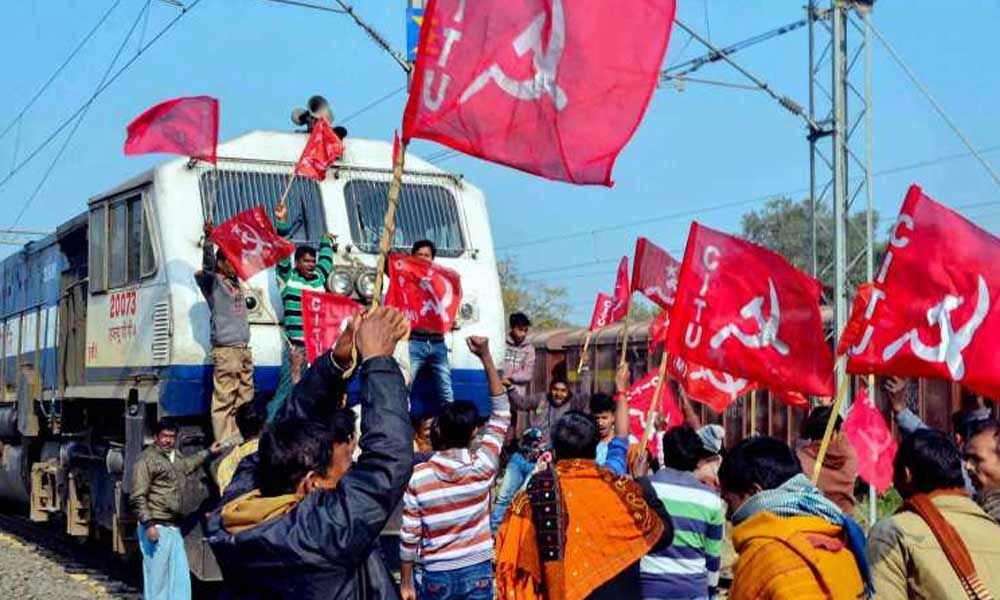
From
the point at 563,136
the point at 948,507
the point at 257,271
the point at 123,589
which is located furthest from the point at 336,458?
the point at 123,589

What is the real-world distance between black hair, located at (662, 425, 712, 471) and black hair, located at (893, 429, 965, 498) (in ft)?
4.70

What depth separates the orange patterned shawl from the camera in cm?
475

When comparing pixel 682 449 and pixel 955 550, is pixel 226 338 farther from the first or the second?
pixel 955 550

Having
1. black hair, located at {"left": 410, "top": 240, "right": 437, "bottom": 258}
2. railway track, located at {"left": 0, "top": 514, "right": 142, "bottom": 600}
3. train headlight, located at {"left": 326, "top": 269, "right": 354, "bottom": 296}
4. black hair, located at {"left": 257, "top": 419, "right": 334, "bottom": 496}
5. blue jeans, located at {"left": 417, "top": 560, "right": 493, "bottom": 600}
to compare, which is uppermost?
black hair, located at {"left": 410, "top": 240, "right": 437, "bottom": 258}

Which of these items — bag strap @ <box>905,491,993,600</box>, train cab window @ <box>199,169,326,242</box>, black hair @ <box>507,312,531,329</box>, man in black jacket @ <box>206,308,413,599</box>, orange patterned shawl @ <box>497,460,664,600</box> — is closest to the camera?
man in black jacket @ <box>206,308,413,599</box>

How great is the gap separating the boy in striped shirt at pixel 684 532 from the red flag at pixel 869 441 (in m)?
3.61

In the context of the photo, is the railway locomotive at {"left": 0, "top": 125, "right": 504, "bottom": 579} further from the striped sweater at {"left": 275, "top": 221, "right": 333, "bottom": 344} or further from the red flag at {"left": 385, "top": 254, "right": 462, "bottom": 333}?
the red flag at {"left": 385, "top": 254, "right": 462, "bottom": 333}

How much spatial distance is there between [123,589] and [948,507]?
892 centimetres

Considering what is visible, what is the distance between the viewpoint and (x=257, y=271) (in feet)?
30.7

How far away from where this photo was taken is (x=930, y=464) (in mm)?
4219

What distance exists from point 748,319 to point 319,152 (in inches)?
195

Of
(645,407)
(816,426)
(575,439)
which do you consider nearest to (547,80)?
(575,439)

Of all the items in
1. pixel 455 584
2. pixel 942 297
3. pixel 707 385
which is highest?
pixel 942 297

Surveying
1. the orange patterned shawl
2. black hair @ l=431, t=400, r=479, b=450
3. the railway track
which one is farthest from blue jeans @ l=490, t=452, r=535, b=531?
the railway track
